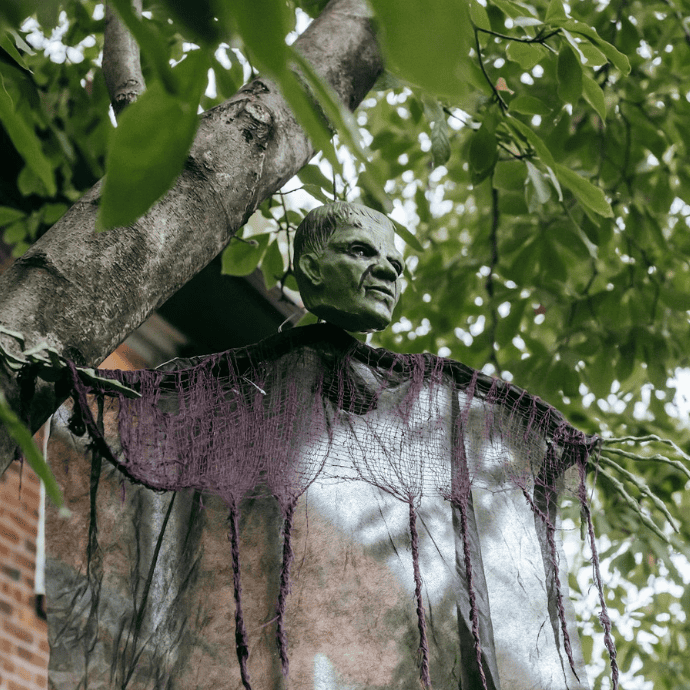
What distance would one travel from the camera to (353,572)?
55.1 inches

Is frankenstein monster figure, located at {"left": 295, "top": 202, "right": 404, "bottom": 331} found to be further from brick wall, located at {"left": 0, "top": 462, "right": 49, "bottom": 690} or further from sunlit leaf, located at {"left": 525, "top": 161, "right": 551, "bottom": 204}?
brick wall, located at {"left": 0, "top": 462, "right": 49, "bottom": 690}

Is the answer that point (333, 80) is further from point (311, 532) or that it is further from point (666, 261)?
point (666, 261)

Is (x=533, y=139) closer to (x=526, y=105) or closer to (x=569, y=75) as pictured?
(x=569, y=75)

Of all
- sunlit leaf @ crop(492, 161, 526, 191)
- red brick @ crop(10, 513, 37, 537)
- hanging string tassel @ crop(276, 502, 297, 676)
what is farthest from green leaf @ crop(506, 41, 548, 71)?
red brick @ crop(10, 513, 37, 537)

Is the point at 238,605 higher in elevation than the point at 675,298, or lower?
lower

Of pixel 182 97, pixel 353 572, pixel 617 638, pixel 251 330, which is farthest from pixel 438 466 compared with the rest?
pixel 617 638

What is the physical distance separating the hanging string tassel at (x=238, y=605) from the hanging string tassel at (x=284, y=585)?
0.05 meters

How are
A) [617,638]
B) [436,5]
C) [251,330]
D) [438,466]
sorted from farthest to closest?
[617,638]
[251,330]
[438,466]
[436,5]

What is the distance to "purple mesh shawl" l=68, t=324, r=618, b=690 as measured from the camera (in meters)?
1.40

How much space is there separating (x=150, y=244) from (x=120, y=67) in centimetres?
63

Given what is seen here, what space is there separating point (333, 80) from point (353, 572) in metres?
1.02

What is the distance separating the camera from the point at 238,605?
1.26 metres

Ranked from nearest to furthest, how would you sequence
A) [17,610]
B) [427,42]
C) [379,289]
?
1. [427,42]
2. [379,289]
3. [17,610]

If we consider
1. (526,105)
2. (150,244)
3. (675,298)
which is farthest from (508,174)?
(150,244)
